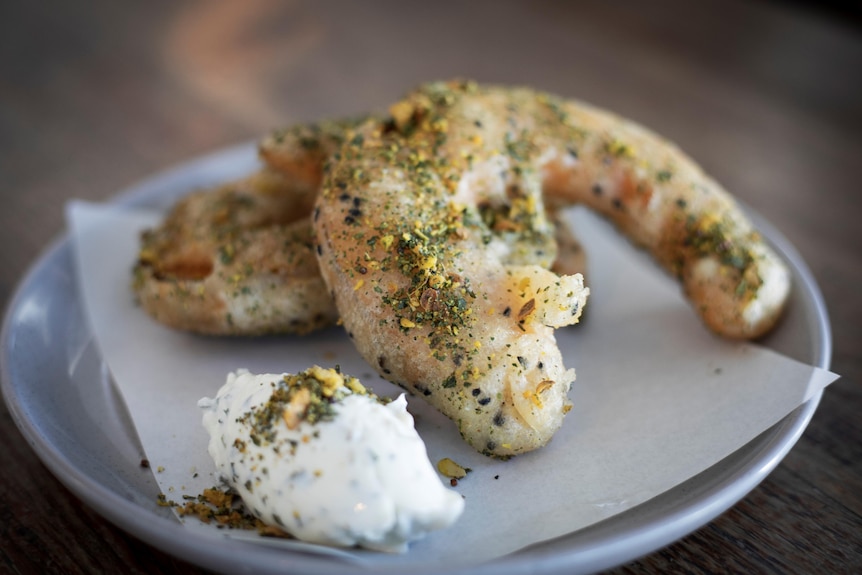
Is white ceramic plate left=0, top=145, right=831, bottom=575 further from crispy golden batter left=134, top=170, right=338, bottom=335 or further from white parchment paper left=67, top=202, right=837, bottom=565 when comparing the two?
crispy golden batter left=134, top=170, right=338, bottom=335

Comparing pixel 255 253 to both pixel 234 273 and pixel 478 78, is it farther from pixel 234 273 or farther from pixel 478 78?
pixel 478 78

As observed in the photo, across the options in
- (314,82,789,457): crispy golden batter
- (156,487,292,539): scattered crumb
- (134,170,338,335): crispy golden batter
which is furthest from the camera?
(134,170,338,335): crispy golden batter

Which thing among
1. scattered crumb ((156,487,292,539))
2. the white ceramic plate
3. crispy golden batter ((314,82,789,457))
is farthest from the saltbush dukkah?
scattered crumb ((156,487,292,539))

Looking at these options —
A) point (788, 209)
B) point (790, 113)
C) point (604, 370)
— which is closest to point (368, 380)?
point (604, 370)

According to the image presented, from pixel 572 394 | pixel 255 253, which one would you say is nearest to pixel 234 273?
Result: pixel 255 253

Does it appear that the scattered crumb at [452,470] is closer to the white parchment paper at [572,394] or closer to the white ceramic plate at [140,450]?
the white parchment paper at [572,394]

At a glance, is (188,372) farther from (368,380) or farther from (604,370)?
Result: (604,370)
